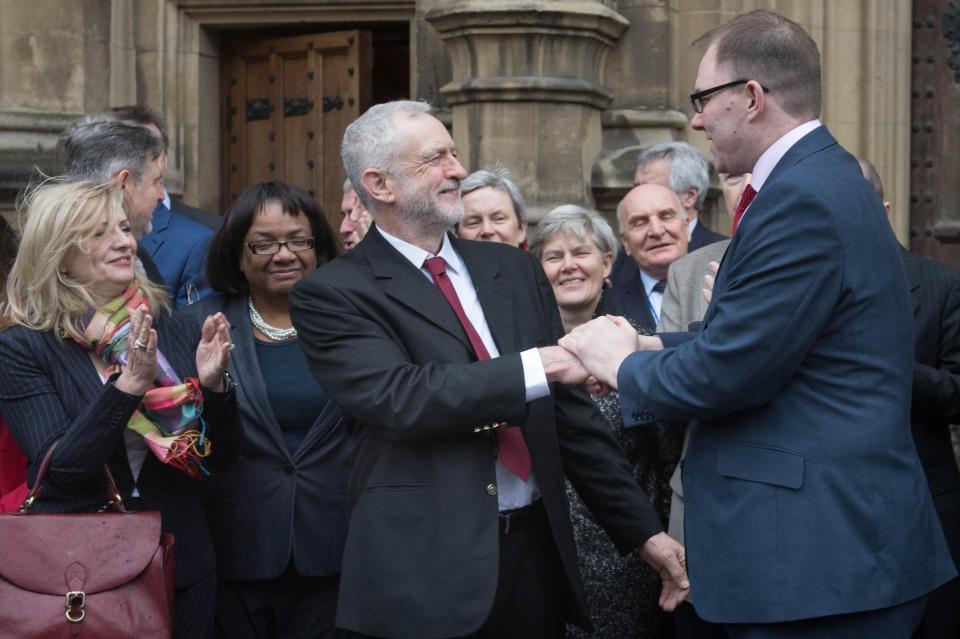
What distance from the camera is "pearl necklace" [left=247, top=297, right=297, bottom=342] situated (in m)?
4.63

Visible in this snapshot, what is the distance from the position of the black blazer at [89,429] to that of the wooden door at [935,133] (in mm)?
4554

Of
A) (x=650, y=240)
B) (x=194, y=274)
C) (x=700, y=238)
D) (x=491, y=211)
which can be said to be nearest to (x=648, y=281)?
(x=650, y=240)

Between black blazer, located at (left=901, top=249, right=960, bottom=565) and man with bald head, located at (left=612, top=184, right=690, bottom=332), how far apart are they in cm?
116

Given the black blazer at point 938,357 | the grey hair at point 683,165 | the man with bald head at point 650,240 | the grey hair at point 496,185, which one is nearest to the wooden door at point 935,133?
the grey hair at point 683,165

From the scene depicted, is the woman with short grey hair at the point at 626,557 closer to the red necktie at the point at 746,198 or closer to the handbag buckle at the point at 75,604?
the red necktie at the point at 746,198

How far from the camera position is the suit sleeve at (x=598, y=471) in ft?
13.1

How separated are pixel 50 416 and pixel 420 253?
106cm

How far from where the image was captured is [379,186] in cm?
392

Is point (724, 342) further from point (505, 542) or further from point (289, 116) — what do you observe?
point (289, 116)

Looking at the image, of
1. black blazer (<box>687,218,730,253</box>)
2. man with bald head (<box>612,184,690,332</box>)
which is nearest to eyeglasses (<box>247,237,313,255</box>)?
man with bald head (<box>612,184,690,332</box>)

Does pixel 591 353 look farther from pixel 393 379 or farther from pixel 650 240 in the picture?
pixel 650 240

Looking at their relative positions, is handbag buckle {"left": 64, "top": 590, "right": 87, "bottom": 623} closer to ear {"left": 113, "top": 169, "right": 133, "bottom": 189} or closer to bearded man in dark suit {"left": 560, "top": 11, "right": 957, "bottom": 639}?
bearded man in dark suit {"left": 560, "top": 11, "right": 957, "bottom": 639}

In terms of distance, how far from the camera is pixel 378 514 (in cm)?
363

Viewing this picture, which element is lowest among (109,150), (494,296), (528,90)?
(494,296)
